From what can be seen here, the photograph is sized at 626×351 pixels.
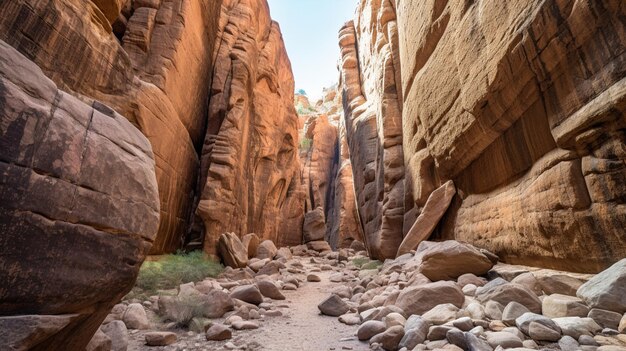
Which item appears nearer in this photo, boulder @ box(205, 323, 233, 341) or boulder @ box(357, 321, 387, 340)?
boulder @ box(357, 321, 387, 340)

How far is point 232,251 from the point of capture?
11711 millimetres

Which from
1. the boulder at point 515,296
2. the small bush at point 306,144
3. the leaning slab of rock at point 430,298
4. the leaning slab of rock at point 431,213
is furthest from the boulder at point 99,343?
the small bush at point 306,144

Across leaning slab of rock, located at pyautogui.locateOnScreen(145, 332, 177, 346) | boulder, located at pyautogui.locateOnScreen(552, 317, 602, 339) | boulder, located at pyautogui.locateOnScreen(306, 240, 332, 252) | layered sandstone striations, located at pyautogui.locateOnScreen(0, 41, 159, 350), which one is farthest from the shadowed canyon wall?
boulder, located at pyautogui.locateOnScreen(306, 240, 332, 252)

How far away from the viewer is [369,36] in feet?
60.3

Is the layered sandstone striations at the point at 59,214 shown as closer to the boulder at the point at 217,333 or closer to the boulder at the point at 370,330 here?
the boulder at the point at 217,333

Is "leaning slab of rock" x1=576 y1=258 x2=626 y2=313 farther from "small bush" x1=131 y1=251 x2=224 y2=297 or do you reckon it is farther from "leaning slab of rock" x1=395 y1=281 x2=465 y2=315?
"small bush" x1=131 y1=251 x2=224 y2=297

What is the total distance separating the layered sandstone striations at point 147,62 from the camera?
21.6 ft

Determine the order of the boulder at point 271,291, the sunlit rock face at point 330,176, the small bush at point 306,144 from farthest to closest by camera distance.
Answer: the small bush at point 306,144 → the sunlit rock face at point 330,176 → the boulder at point 271,291

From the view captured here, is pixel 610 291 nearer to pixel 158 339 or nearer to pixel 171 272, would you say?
pixel 158 339

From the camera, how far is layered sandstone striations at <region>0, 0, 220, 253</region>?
6574 millimetres

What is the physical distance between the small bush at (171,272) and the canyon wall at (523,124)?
789cm

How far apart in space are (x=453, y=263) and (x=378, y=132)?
35.2ft

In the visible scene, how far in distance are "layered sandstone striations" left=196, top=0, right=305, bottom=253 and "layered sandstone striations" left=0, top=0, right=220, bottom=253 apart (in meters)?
0.87

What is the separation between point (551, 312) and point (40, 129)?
5.66m
